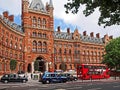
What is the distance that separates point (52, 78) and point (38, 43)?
57.3 m

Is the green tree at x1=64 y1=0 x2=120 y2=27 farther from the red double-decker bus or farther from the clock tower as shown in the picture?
the clock tower

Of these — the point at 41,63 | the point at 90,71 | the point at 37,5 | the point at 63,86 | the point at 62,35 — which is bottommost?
the point at 63,86

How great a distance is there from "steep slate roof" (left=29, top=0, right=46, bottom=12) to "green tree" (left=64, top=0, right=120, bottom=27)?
329 ft

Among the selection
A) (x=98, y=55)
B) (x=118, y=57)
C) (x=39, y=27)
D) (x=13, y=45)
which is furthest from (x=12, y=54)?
(x=98, y=55)

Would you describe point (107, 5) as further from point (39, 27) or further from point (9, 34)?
point (39, 27)

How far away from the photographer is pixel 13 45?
343ft

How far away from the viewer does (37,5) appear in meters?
121

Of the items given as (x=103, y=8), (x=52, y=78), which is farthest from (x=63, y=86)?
(x=103, y=8)

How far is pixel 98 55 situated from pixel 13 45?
6047cm

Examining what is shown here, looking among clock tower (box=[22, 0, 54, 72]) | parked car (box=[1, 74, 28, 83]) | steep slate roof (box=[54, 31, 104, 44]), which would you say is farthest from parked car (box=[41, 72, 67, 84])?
steep slate roof (box=[54, 31, 104, 44])

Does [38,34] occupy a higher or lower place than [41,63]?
higher

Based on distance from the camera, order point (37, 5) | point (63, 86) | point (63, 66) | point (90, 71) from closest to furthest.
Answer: point (63, 86) < point (90, 71) < point (37, 5) < point (63, 66)

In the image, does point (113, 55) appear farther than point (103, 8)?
Yes

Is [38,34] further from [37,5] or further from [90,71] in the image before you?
[90,71]
